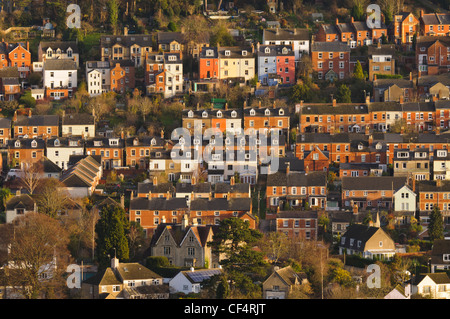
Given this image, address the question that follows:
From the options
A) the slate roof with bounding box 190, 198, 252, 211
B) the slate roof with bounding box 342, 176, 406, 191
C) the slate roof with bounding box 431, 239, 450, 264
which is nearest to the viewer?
the slate roof with bounding box 431, 239, 450, 264

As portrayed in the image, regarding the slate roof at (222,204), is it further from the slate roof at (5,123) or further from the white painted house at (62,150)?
the slate roof at (5,123)

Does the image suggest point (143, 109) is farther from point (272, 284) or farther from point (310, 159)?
point (272, 284)

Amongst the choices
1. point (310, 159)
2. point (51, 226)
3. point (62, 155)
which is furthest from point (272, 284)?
point (62, 155)

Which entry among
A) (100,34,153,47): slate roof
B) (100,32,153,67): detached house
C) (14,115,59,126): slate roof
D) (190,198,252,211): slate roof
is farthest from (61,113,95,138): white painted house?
(190,198,252,211): slate roof

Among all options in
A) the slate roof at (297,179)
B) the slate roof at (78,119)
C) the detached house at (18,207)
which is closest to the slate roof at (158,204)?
the slate roof at (297,179)

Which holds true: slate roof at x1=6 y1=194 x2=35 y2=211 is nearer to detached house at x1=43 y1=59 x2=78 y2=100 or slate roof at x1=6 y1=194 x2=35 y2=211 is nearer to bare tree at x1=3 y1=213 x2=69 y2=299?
bare tree at x1=3 y1=213 x2=69 y2=299

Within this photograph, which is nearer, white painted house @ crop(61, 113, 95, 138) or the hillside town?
the hillside town
